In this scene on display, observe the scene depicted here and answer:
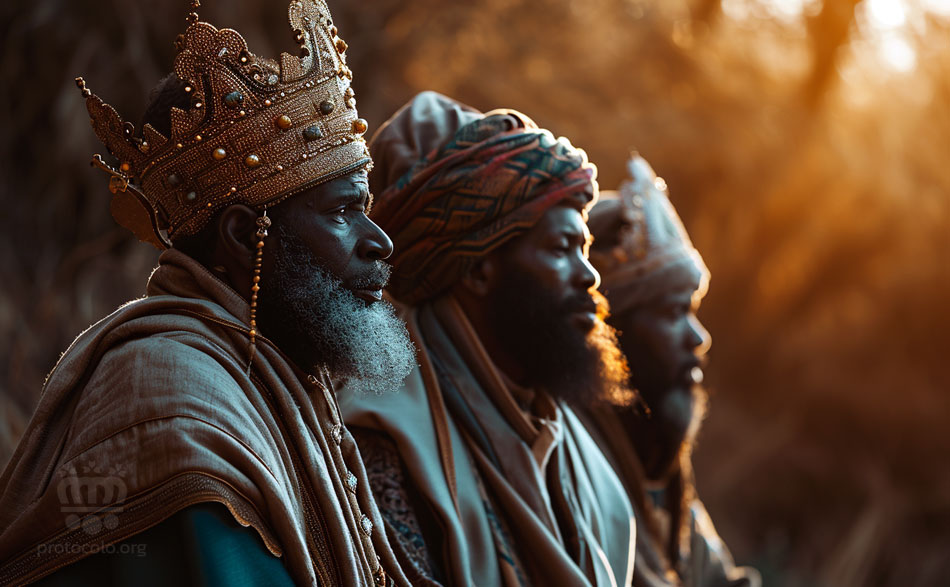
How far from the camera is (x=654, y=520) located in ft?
18.0

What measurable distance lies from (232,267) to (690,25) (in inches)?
332

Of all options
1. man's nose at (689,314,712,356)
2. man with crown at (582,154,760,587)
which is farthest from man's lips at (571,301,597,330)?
man's nose at (689,314,712,356)

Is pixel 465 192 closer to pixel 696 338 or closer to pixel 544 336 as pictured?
pixel 544 336

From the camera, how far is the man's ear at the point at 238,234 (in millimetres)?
2641

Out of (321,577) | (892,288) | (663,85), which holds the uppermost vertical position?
(663,85)

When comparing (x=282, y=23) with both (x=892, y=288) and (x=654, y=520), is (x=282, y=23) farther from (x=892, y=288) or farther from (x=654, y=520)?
(x=892, y=288)

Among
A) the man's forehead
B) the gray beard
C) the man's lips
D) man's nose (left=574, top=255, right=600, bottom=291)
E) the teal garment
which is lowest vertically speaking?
the teal garment

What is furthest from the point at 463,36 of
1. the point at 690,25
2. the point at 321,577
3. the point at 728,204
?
the point at 321,577

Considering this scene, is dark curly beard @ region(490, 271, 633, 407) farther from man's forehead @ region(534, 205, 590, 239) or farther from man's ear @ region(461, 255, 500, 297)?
man's forehead @ region(534, 205, 590, 239)

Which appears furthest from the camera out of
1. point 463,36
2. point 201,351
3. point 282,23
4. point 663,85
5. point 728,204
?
point 728,204

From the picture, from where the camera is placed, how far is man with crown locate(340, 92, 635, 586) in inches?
141

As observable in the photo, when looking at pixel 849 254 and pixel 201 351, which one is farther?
pixel 849 254

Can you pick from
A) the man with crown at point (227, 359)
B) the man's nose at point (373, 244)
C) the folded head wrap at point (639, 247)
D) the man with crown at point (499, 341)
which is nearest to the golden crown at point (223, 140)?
the man with crown at point (227, 359)

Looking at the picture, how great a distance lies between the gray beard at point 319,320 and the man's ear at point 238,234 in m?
0.07
